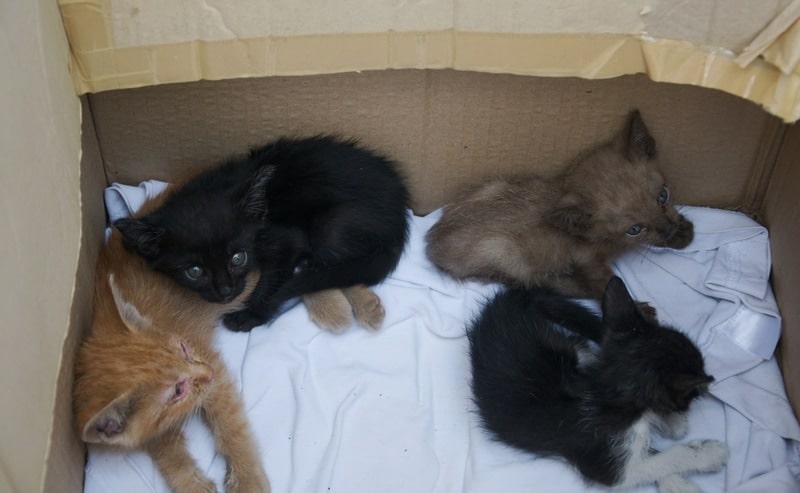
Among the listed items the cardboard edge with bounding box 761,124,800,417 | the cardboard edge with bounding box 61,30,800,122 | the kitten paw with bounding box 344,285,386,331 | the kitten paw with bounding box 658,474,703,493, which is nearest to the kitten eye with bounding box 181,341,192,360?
the kitten paw with bounding box 344,285,386,331

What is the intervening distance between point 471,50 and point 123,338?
3.73 ft

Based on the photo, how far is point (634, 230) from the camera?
7.80 feet

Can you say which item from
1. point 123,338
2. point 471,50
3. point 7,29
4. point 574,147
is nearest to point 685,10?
point 471,50

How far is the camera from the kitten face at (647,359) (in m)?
1.93

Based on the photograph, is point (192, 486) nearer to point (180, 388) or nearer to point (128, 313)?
point (180, 388)

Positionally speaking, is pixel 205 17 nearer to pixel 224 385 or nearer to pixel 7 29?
pixel 7 29

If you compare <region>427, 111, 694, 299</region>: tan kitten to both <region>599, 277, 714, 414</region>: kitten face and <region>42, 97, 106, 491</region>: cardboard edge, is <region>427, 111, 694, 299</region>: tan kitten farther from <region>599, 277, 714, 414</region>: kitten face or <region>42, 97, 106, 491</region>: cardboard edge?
<region>42, 97, 106, 491</region>: cardboard edge

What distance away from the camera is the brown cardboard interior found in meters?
2.37

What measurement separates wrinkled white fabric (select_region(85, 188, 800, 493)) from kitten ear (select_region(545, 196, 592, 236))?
28 cm

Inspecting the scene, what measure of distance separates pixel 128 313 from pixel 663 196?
1607mm

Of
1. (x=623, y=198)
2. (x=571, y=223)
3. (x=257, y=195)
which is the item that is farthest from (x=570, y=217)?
(x=257, y=195)

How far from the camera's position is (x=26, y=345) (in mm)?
1464

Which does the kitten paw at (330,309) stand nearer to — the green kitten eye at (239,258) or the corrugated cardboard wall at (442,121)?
the green kitten eye at (239,258)

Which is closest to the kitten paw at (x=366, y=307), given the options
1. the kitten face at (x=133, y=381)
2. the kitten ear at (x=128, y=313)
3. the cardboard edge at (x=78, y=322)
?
the kitten face at (x=133, y=381)
